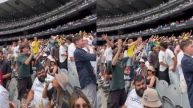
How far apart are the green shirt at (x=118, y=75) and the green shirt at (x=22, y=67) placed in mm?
1148

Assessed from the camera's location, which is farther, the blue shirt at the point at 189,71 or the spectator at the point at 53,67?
the spectator at the point at 53,67

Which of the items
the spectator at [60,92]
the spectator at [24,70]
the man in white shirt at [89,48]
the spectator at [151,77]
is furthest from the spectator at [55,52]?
the spectator at [151,77]

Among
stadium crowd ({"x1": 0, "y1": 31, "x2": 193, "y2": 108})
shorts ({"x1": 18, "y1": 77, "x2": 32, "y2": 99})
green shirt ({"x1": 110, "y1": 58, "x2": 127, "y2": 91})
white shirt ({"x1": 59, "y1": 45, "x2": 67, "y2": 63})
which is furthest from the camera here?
shorts ({"x1": 18, "y1": 77, "x2": 32, "y2": 99})

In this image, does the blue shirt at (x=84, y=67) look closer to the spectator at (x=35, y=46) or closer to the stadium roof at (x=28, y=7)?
the stadium roof at (x=28, y=7)

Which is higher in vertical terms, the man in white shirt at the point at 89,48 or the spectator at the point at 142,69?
the man in white shirt at the point at 89,48

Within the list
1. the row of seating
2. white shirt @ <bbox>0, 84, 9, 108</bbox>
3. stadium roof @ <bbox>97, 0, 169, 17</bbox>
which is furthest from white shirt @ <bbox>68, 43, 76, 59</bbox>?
white shirt @ <bbox>0, 84, 9, 108</bbox>

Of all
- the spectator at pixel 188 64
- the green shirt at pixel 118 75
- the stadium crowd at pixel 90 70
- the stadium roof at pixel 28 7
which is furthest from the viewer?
the stadium roof at pixel 28 7

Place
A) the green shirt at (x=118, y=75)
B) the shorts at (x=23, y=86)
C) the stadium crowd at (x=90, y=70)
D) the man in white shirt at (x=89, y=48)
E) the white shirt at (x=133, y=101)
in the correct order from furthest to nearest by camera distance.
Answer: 1. the shorts at (x=23, y=86)
2. the man in white shirt at (x=89, y=48)
3. the green shirt at (x=118, y=75)
4. the white shirt at (x=133, y=101)
5. the stadium crowd at (x=90, y=70)

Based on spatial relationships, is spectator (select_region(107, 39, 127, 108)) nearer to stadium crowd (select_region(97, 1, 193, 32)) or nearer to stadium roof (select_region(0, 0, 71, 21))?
stadium crowd (select_region(97, 1, 193, 32))

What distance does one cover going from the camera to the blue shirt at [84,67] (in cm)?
301

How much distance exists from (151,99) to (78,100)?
678mm

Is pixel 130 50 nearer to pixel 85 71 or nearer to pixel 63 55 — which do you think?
pixel 85 71

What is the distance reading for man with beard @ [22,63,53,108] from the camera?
11.5 ft

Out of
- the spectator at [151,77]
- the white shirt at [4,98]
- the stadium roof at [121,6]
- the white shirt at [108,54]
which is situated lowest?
the white shirt at [4,98]
